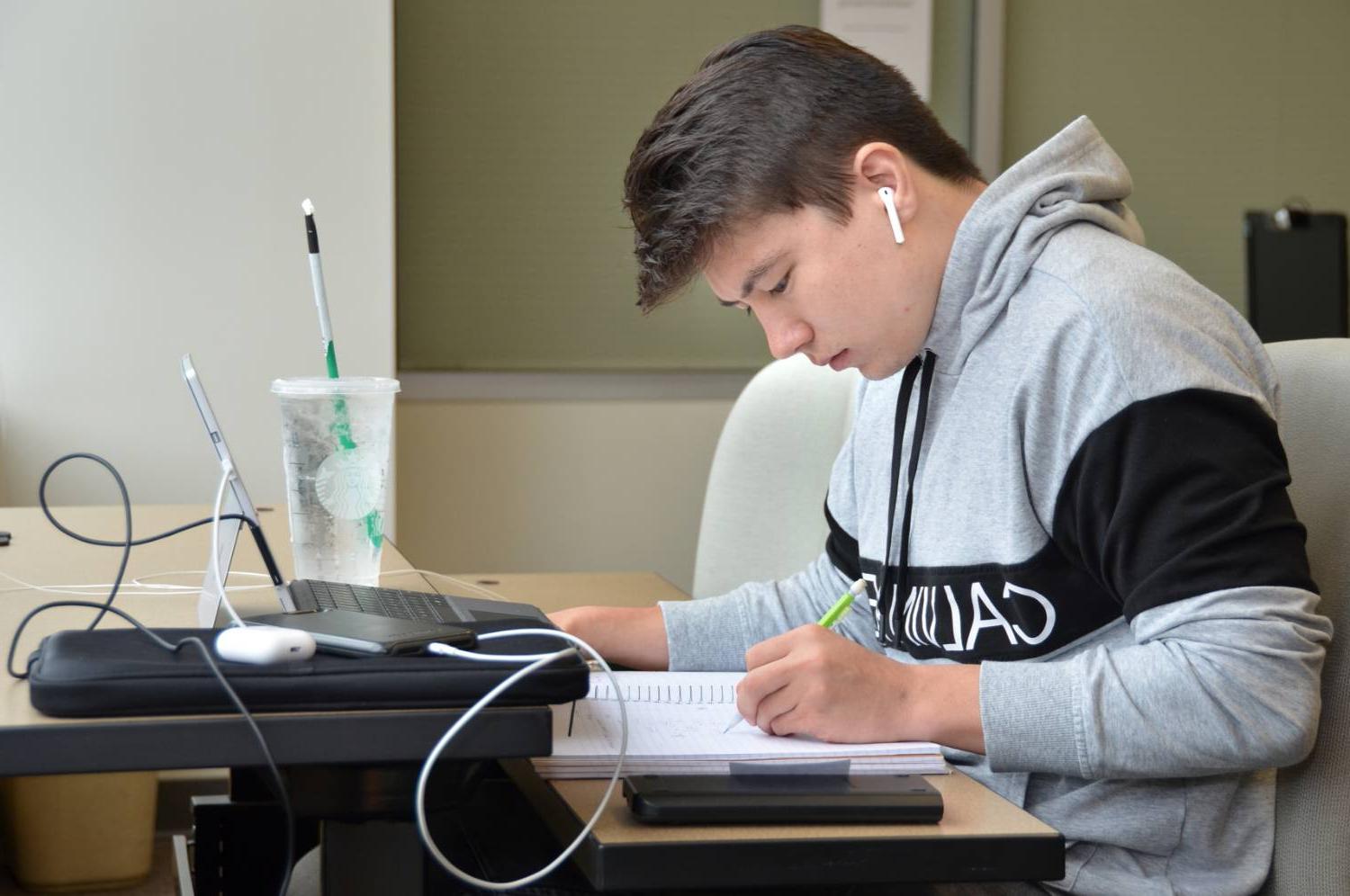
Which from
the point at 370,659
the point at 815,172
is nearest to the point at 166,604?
the point at 370,659

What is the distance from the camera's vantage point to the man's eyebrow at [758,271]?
41.4 inches

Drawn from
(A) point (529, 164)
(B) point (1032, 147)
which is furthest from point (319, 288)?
(B) point (1032, 147)

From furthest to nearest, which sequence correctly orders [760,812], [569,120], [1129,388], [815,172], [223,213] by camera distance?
1. [569,120]
2. [223,213]
3. [815,172]
4. [1129,388]
5. [760,812]

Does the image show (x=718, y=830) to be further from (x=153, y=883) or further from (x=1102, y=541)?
(x=153, y=883)

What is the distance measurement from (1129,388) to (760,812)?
1.31ft

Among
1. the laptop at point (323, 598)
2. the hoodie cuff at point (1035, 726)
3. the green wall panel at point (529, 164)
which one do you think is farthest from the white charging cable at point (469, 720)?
the green wall panel at point (529, 164)

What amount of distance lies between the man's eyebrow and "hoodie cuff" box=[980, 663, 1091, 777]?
0.36 m

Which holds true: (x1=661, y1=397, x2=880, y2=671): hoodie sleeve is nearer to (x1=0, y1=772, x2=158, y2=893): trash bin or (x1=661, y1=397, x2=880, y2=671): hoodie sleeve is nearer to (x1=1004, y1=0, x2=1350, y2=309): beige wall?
(x1=0, y1=772, x2=158, y2=893): trash bin

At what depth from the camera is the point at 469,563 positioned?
286cm

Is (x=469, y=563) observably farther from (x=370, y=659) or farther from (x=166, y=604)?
(x=370, y=659)

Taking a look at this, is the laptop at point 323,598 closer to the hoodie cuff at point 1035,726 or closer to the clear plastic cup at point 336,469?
the clear plastic cup at point 336,469

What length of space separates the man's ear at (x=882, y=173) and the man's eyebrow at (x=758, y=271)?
0.26ft

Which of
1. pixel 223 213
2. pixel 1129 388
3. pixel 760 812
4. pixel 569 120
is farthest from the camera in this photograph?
pixel 569 120

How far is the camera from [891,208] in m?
1.05
